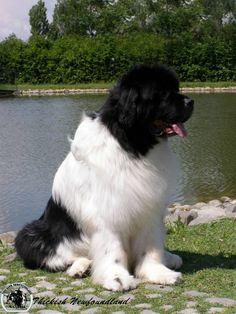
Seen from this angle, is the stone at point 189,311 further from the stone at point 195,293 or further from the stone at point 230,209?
the stone at point 230,209

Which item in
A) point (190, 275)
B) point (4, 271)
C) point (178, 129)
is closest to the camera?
point (178, 129)

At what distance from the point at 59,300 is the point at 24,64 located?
45023 mm

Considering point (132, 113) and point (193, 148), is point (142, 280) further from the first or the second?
point (193, 148)

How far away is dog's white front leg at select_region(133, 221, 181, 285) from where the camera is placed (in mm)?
4641

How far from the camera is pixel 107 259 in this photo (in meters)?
4.58

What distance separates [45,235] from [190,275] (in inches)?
47.7

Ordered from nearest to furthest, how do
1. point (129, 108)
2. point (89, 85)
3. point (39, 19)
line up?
point (129, 108) < point (89, 85) < point (39, 19)

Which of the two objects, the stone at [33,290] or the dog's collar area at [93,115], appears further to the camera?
the dog's collar area at [93,115]

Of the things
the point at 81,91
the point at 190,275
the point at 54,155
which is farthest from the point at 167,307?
the point at 81,91

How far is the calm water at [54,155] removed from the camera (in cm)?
1137

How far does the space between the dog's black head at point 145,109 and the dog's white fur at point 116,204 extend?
0.08 metres

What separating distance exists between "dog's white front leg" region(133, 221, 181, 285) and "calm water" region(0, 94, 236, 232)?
16.1 feet

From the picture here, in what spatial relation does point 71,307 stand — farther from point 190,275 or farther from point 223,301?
point 190,275

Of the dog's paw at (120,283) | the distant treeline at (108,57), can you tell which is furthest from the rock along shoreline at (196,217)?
the distant treeline at (108,57)
